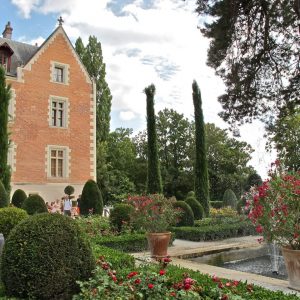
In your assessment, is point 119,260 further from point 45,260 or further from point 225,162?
point 225,162

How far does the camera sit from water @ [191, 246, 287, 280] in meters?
8.58

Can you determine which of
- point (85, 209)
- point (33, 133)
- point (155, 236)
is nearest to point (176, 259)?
point (155, 236)

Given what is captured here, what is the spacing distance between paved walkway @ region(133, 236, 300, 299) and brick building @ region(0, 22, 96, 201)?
12261 millimetres

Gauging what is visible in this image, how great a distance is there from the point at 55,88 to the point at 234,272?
19.3 metres

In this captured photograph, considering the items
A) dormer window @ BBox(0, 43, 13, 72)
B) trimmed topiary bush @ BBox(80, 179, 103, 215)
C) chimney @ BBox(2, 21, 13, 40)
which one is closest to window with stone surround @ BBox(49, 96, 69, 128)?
dormer window @ BBox(0, 43, 13, 72)

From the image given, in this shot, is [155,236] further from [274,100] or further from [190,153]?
[190,153]

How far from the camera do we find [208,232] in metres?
13.2

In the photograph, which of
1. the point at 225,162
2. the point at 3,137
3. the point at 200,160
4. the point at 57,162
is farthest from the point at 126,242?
the point at 225,162

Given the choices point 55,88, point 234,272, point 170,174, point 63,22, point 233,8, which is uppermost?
point 63,22

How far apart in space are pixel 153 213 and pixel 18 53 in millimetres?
19376

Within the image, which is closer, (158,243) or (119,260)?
(119,260)

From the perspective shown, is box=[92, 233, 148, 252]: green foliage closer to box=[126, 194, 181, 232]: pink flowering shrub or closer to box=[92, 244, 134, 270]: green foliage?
box=[126, 194, 181, 232]: pink flowering shrub

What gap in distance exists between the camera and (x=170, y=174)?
125 ft

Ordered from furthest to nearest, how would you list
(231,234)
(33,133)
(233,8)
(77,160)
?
(77,160)
(33,133)
(231,234)
(233,8)
